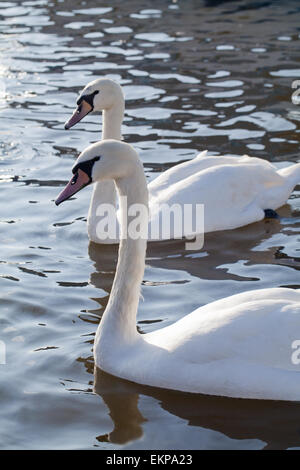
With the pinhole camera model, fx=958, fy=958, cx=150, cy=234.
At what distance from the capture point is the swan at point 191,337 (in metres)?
5.61

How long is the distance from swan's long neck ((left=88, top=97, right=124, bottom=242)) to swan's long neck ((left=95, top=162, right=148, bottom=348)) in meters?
2.38

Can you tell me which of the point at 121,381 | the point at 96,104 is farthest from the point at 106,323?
the point at 96,104

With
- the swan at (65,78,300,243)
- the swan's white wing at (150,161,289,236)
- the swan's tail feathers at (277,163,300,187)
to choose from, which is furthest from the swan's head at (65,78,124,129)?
the swan's tail feathers at (277,163,300,187)

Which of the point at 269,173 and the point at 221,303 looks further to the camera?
the point at 269,173

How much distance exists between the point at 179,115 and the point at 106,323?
6493 mm

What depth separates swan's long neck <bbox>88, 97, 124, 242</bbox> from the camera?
341 inches

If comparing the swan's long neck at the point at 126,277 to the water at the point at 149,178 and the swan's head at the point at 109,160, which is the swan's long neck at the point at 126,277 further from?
the water at the point at 149,178

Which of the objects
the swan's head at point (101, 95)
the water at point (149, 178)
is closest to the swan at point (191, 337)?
the water at point (149, 178)

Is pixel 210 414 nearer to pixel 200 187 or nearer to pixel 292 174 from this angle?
pixel 200 187

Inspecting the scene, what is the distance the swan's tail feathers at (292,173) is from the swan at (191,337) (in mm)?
3676

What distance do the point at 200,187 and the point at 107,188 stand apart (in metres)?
0.86
